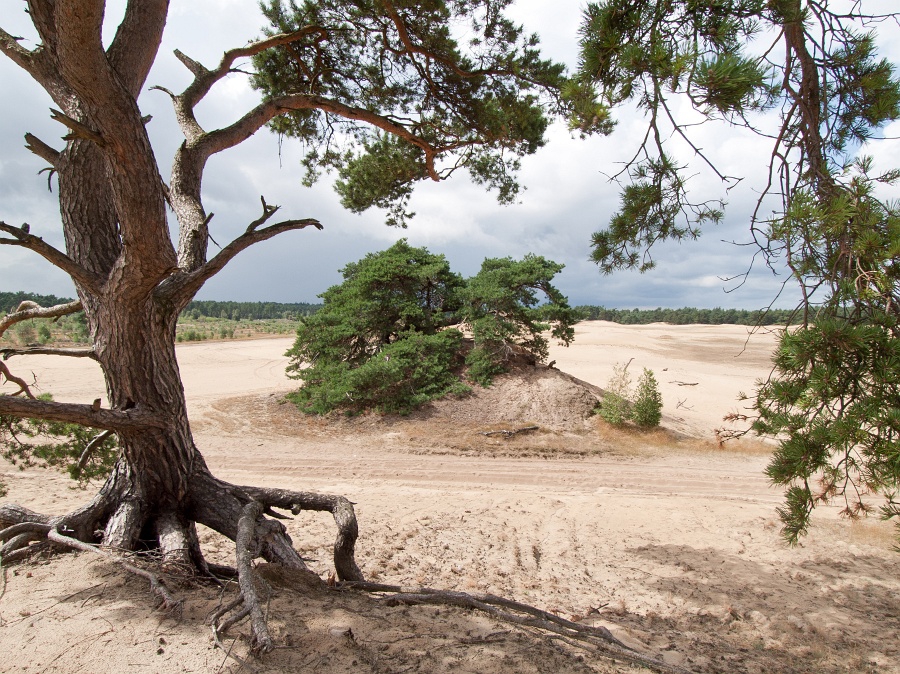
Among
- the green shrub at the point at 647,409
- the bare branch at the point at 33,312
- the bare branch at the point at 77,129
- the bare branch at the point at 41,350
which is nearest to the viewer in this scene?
the bare branch at the point at 77,129

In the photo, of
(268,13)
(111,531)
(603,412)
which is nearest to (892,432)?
(111,531)

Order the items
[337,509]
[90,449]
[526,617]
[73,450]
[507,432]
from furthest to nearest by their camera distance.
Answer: [507,432], [73,450], [90,449], [337,509], [526,617]

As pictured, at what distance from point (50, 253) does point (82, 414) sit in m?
1.04

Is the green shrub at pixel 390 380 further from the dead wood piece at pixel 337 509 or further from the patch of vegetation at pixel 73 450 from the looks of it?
the dead wood piece at pixel 337 509

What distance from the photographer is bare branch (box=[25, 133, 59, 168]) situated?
2.91 metres

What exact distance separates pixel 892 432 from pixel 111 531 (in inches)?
184

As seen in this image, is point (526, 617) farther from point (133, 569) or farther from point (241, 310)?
point (241, 310)

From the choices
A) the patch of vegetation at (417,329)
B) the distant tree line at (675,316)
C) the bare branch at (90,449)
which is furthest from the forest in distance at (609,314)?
the bare branch at (90,449)

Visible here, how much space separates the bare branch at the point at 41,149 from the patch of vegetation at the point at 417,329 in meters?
10.2

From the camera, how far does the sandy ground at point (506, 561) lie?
8.23ft

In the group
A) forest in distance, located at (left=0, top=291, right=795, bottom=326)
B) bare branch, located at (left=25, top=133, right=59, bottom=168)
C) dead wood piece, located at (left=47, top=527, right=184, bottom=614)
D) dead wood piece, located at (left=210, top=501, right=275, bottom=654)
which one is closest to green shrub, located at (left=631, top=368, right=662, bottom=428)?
dead wood piece, located at (left=210, top=501, right=275, bottom=654)

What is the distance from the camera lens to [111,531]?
345 cm

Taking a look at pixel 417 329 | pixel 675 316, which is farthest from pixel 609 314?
pixel 417 329

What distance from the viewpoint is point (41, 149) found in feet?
10.2
